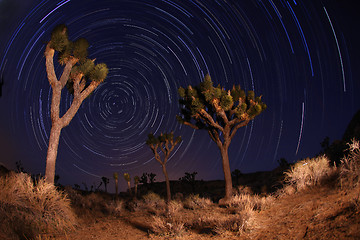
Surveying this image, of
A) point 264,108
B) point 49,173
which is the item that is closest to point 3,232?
point 49,173

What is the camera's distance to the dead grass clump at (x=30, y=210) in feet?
21.0

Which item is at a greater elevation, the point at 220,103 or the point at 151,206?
the point at 220,103

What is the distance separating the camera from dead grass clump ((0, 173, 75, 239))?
252 inches

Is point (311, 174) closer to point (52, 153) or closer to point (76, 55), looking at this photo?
point (52, 153)

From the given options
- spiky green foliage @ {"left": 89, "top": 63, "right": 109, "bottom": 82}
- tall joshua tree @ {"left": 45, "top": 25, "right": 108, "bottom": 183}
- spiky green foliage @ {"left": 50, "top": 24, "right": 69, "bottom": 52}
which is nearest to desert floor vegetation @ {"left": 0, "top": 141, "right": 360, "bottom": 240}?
tall joshua tree @ {"left": 45, "top": 25, "right": 108, "bottom": 183}

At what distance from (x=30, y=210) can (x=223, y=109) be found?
437 inches

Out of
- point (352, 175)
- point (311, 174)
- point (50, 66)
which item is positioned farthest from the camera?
point (50, 66)

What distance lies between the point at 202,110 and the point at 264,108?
410 centimetres

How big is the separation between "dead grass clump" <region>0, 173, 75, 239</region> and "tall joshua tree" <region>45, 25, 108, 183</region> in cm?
193

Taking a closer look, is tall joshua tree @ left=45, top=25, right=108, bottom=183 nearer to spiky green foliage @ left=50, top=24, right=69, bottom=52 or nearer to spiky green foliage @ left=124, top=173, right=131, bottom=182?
spiky green foliage @ left=50, top=24, right=69, bottom=52

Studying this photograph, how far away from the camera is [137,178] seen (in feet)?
112

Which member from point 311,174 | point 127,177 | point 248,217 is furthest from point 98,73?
point 127,177

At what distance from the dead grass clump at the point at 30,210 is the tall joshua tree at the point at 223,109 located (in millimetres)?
9104

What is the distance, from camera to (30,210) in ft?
24.1
